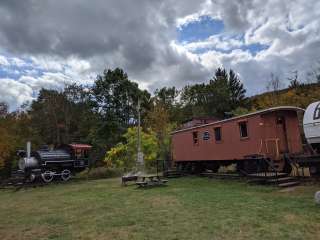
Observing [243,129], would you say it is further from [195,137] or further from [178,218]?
[178,218]

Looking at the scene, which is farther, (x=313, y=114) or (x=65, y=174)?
(x=65, y=174)

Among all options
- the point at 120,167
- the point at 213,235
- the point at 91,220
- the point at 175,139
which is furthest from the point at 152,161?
the point at 213,235

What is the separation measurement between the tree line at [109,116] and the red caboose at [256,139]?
Result: 11.6m

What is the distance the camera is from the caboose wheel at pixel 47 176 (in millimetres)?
21734

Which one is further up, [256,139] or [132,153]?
[132,153]

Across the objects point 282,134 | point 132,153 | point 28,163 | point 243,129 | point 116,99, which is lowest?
point 28,163

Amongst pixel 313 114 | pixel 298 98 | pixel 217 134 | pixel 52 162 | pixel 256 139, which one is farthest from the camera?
pixel 298 98

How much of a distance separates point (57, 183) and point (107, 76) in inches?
956

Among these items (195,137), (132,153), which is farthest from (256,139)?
(132,153)

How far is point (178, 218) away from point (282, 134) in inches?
357

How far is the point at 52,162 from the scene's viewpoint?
2219cm

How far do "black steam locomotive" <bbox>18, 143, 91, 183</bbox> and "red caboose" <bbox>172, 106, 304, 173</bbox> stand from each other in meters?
9.97

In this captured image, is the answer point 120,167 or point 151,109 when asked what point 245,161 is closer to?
point 120,167

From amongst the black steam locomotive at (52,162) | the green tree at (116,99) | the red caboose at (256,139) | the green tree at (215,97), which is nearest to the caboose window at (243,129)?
the red caboose at (256,139)
